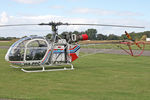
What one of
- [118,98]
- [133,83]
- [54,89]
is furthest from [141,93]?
[54,89]

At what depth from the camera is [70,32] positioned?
14.6 m

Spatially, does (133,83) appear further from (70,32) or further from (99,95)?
(70,32)

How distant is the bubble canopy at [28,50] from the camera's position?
12773mm

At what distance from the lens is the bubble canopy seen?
41.9 ft

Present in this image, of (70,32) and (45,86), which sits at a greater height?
(70,32)

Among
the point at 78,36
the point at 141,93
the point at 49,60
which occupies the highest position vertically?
the point at 78,36

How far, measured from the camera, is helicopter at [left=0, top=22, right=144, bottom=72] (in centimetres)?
1286

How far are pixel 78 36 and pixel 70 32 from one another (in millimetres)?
630

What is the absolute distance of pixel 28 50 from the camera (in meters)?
13.1

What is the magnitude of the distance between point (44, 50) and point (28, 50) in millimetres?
1046

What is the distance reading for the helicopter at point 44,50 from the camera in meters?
12.9

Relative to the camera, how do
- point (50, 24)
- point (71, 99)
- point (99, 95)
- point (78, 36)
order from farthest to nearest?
1. point (78, 36)
2. point (50, 24)
3. point (99, 95)
4. point (71, 99)

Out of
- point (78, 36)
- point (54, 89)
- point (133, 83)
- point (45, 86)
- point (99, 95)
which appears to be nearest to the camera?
point (99, 95)

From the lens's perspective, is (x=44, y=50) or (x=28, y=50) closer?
(x=28, y=50)
